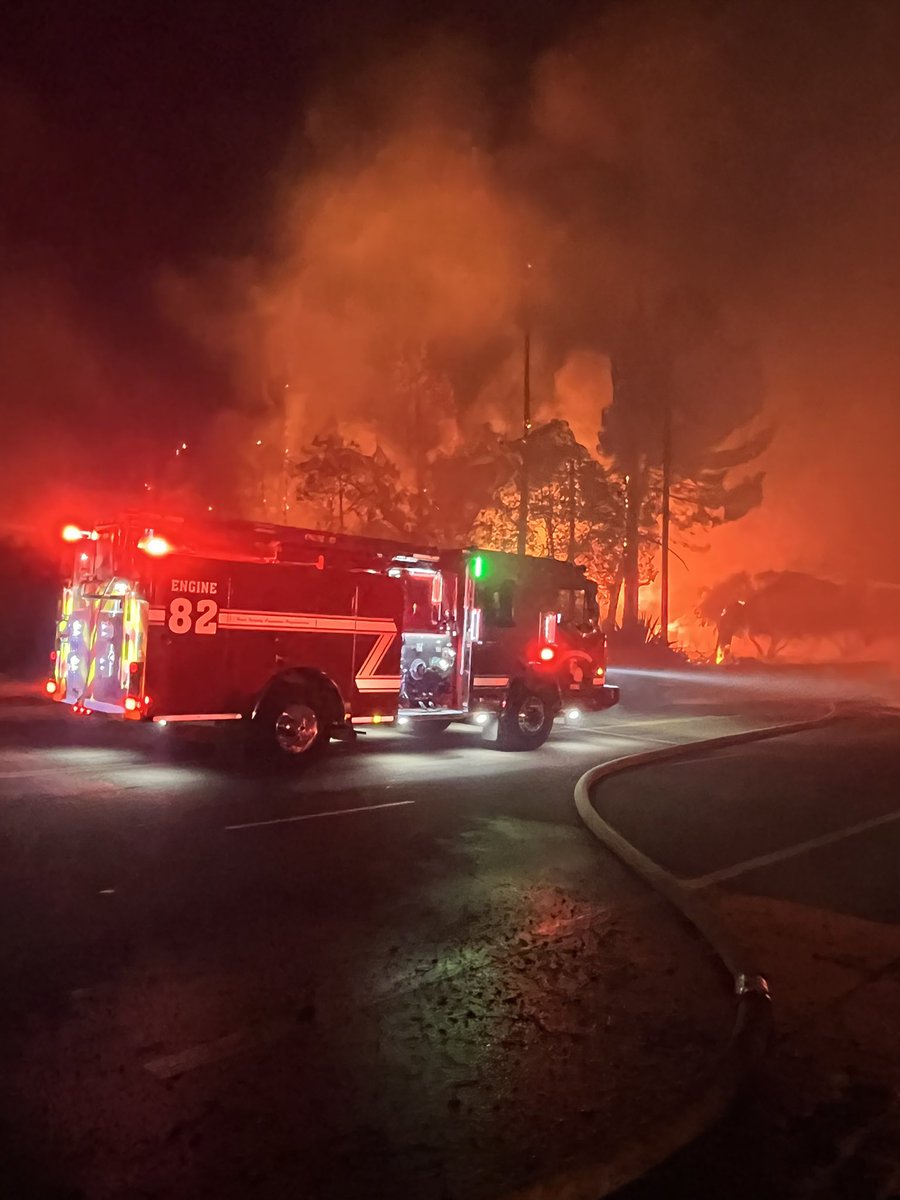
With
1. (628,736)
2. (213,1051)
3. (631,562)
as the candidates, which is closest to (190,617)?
(213,1051)

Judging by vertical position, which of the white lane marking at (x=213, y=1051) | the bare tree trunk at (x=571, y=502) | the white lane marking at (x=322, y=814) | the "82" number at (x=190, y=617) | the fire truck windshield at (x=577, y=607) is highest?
the bare tree trunk at (x=571, y=502)

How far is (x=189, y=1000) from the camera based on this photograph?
4.51 meters

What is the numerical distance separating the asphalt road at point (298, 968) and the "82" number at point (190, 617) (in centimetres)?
151

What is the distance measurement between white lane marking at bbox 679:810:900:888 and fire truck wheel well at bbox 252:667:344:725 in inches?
215

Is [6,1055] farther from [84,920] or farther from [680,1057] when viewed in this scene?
[680,1057]

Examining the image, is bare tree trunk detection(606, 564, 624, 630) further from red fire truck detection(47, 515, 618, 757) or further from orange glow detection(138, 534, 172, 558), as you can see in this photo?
orange glow detection(138, 534, 172, 558)

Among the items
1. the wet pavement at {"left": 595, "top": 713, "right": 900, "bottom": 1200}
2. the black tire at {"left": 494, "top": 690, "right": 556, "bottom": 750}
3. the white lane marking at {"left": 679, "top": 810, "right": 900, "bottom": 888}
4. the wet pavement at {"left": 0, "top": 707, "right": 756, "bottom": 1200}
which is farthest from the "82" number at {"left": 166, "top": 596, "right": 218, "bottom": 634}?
the white lane marking at {"left": 679, "top": 810, "right": 900, "bottom": 888}

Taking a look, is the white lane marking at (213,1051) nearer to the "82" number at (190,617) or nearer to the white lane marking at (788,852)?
the white lane marking at (788,852)

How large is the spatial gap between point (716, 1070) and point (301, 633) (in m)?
8.41

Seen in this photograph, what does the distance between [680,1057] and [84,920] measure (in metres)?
3.19

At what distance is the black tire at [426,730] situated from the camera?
14680 millimetres

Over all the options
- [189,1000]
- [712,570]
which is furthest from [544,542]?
[189,1000]

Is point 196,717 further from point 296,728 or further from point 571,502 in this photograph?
point 571,502

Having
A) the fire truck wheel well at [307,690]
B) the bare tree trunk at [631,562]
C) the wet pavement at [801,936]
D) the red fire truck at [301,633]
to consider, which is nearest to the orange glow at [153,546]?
the red fire truck at [301,633]
